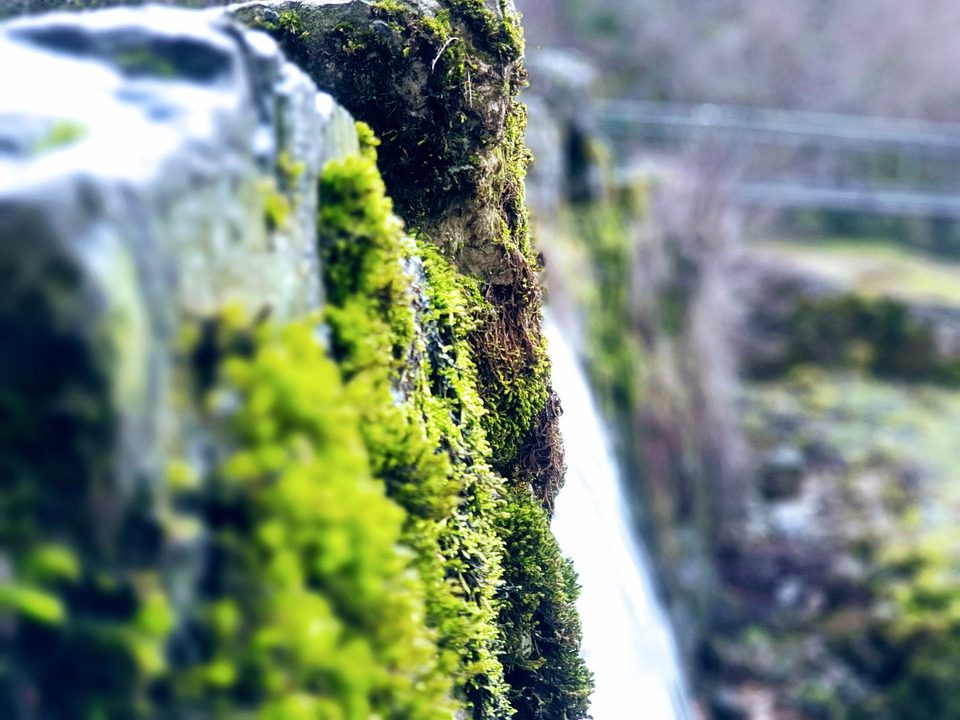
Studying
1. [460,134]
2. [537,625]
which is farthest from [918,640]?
[460,134]

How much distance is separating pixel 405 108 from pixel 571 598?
1.36 m

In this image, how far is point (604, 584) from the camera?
360 cm

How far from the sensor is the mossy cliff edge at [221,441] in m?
0.89

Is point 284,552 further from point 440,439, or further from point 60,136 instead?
point 440,439

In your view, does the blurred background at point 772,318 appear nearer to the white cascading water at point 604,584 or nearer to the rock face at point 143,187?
the white cascading water at point 604,584

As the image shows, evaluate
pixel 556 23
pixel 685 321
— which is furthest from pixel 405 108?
pixel 556 23

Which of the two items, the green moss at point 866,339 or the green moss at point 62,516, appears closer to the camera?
the green moss at point 62,516

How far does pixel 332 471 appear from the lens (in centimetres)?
115

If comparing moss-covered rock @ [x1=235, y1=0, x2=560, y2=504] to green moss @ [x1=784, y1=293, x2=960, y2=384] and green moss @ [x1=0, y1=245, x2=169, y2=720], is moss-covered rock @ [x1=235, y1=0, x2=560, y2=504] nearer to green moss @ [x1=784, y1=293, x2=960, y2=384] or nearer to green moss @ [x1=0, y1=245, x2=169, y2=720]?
green moss @ [x1=0, y1=245, x2=169, y2=720]

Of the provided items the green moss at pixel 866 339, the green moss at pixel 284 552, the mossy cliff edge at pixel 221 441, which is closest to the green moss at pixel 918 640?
the green moss at pixel 866 339

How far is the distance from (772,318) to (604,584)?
38.8 feet

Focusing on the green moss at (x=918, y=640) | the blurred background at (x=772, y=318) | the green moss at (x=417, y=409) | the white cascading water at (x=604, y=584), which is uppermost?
the blurred background at (x=772, y=318)

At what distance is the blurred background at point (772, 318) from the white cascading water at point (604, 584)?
0.72ft

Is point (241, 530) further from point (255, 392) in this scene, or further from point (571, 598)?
point (571, 598)
